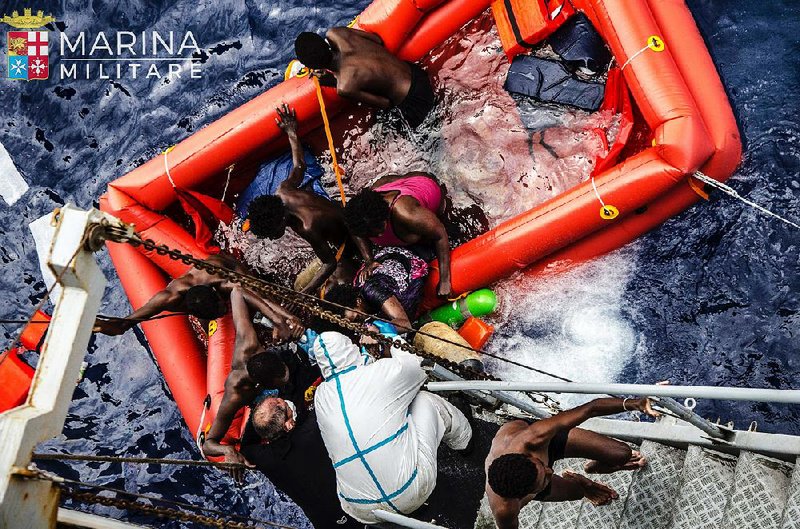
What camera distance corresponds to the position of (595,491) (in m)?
4.00

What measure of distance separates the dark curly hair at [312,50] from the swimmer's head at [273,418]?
221 cm

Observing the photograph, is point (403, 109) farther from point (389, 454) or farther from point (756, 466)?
point (756, 466)

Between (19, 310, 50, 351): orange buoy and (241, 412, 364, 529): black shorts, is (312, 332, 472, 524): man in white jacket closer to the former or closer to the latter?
(241, 412, 364, 529): black shorts

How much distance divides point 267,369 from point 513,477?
5.27ft

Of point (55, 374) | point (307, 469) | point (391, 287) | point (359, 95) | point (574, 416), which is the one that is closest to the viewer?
point (55, 374)

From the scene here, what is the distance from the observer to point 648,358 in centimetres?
507

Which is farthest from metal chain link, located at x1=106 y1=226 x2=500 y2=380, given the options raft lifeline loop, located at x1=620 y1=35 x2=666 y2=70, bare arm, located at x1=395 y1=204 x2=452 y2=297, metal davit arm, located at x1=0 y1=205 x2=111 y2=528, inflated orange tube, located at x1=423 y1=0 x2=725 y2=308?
raft lifeline loop, located at x1=620 y1=35 x2=666 y2=70

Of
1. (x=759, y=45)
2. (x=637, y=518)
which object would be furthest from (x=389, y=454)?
(x=759, y=45)

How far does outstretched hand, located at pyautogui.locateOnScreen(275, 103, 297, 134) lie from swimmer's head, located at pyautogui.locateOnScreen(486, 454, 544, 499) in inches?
117

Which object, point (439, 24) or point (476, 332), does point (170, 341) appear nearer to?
point (476, 332)

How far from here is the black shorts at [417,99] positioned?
547cm

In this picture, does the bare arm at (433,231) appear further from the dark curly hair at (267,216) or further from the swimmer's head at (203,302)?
the swimmer's head at (203,302)

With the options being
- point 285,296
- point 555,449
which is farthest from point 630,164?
point 285,296

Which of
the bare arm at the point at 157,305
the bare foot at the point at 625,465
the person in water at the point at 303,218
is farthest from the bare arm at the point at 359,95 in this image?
the bare foot at the point at 625,465
